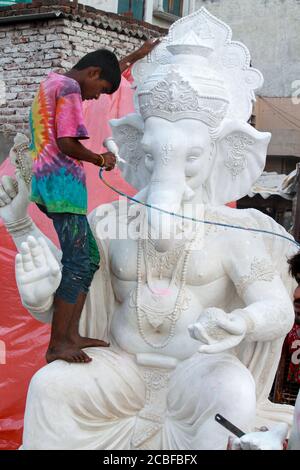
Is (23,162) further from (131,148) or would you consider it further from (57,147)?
(131,148)

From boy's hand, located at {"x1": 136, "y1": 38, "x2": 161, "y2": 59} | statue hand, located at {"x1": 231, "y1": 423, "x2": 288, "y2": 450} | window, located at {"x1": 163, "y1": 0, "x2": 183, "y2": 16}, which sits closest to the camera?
statue hand, located at {"x1": 231, "y1": 423, "x2": 288, "y2": 450}

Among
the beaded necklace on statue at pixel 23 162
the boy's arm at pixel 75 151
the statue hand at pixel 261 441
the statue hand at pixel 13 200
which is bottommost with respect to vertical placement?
the statue hand at pixel 261 441

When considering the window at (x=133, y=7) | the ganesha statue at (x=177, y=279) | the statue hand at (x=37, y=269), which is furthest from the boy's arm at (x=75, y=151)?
the window at (x=133, y=7)

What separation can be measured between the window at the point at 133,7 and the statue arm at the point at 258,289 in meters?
8.84

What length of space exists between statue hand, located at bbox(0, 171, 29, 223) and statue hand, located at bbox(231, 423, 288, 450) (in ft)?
4.48

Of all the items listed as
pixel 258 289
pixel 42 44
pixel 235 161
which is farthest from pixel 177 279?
pixel 42 44

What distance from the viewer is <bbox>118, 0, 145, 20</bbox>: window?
12.1 metres

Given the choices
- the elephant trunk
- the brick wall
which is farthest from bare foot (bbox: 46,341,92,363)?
the brick wall

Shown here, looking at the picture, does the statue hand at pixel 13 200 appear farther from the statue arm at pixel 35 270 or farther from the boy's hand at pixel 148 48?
the boy's hand at pixel 148 48

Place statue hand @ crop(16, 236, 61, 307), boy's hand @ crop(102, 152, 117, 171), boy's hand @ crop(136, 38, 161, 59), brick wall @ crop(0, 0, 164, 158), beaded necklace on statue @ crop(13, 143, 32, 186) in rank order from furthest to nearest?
1. brick wall @ crop(0, 0, 164, 158)
2. boy's hand @ crop(136, 38, 161, 59)
3. beaded necklace on statue @ crop(13, 143, 32, 186)
4. boy's hand @ crop(102, 152, 117, 171)
5. statue hand @ crop(16, 236, 61, 307)

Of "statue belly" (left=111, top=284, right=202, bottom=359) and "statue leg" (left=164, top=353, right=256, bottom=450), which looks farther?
"statue belly" (left=111, top=284, right=202, bottom=359)

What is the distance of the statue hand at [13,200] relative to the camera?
12.3 ft

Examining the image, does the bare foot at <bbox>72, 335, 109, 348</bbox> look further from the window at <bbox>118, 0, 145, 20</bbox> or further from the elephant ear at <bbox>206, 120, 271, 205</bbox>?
the window at <bbox>118, 0, 145, 20</bbox>

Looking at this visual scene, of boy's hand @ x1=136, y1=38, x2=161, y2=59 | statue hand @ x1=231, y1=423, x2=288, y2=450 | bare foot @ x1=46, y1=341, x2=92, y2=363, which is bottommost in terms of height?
bare foot @ x1=46, y1=341, x2=92, y2=363
